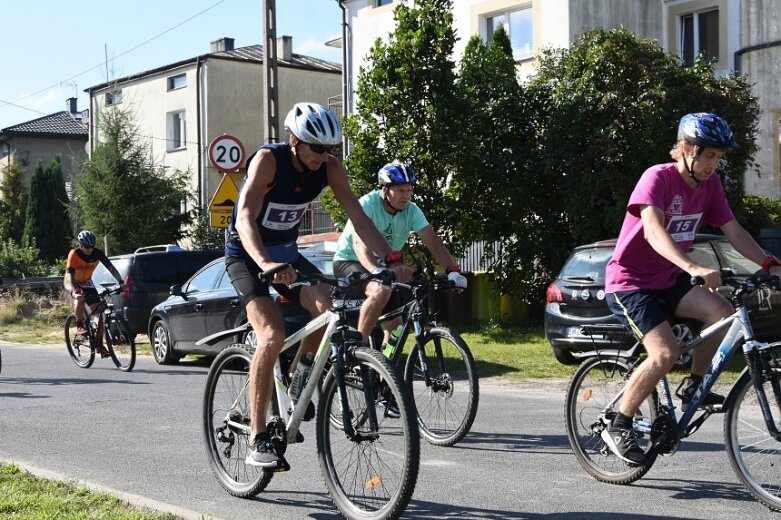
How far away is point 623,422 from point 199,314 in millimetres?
9202

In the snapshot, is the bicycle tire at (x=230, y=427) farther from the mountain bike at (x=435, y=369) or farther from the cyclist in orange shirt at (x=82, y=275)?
the cyclist in orange shirt at (x=82, y=275)

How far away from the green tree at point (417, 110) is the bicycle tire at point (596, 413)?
1203 centimetres

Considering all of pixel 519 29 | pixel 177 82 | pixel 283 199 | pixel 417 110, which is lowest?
pixel 283 199

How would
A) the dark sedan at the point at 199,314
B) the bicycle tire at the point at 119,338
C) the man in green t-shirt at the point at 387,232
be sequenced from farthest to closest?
the bicycle tire at the point at 119,338
the dark sedan at the point at 199,314
the man in green t-shirt at the point at 387,232

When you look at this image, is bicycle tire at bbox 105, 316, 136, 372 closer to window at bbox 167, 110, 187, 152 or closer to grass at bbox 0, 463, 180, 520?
grass at bbox 0, 463, 180, 520

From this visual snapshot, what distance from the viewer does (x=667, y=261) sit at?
579 cm

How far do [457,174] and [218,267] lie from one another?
5756mm

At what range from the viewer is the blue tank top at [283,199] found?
561cm

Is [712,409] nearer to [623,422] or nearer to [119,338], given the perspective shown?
[623,422]

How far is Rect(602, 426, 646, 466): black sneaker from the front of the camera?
569 cm

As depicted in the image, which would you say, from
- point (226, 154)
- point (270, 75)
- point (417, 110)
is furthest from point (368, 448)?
point (270, 75)

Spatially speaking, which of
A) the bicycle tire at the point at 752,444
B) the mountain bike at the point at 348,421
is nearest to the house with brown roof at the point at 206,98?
the mountain bike at the point at 348,421

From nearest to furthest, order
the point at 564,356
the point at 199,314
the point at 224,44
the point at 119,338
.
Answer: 1. the point at 564,356
2. the point at 199,314
3. the point at 119,338
4. the point at 224,44

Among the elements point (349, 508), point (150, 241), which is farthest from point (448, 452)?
point (150, 241)
